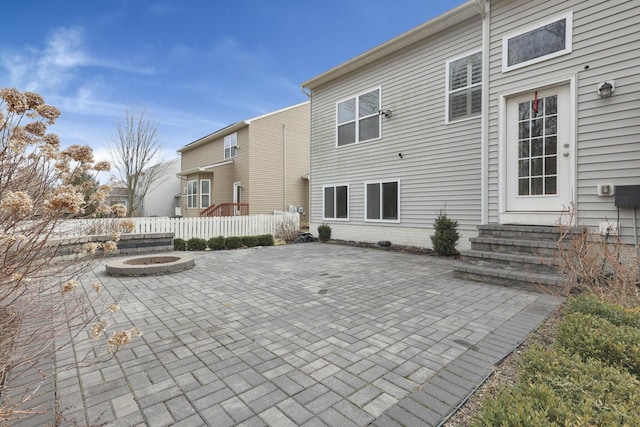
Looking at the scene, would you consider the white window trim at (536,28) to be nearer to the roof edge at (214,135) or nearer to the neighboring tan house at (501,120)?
the neighboring tan house at (501,120)

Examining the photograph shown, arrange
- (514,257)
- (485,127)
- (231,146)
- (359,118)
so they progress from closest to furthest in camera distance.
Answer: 1. (514,257)
2. (485,127)
3. (359,118)
4. (231,146)

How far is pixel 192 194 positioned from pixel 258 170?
5.20 meters

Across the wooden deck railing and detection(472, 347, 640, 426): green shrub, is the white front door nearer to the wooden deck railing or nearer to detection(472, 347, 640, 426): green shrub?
detection(472, 347, 640, 426): green shrub

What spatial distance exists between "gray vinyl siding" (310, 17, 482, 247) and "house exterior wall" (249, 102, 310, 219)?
5.84 m

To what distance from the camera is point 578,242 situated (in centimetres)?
376

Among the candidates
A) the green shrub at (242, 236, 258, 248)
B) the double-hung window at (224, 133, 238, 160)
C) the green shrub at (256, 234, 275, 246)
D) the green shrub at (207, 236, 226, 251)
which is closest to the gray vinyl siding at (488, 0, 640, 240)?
the green shrub at (256, 234, 275, 246)

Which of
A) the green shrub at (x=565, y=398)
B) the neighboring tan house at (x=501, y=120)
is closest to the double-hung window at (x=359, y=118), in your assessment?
the neighboring tan house at (x=501, y=120)

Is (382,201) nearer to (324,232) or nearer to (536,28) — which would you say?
(324,232)

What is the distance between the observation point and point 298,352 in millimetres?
2682

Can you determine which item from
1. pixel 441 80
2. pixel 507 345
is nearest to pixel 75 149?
pixel 507 345

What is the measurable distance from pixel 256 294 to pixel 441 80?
7083mm

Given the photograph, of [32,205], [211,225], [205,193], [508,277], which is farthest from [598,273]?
[205,193]

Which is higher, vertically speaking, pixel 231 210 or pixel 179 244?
pixel 231 210

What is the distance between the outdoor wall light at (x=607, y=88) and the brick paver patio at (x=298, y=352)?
3283 millimetres
